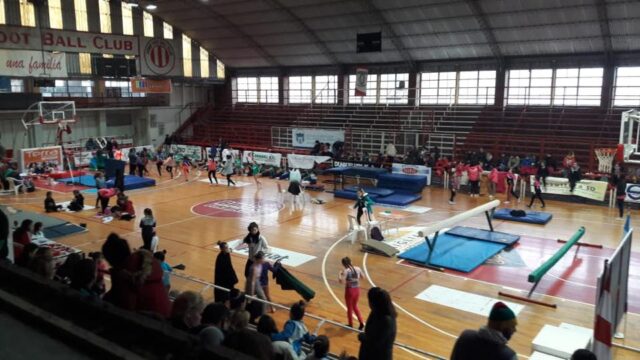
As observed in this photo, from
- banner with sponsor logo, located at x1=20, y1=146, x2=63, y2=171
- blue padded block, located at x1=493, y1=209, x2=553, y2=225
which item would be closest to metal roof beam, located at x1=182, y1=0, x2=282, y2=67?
banner with sponsor logo, located at x1=20, y1=146, x2=63, y2=171

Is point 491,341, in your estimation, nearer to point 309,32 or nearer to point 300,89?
point 309,32

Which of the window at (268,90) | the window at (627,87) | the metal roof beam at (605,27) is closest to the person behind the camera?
the metal roof beam at (605,27)

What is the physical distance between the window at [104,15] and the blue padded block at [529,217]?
1167 inches

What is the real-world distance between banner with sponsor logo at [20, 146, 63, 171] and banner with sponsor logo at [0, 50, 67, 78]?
3.71 m

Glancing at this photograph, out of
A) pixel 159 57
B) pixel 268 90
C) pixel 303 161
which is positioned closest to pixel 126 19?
pixel 159 57

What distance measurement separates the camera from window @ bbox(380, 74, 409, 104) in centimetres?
3391

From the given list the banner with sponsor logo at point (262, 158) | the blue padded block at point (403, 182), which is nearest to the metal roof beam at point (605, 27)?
the blue padded block at point (403, 182)

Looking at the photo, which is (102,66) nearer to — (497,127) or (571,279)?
(497,127)

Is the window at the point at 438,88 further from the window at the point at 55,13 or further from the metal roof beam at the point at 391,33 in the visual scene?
the window at the point at 55,13

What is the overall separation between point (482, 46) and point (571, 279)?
19.5m

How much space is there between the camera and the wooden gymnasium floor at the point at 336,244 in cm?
958

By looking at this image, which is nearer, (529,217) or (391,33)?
(529,217)

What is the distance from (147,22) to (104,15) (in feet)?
10.0

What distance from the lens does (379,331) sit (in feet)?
15.9
